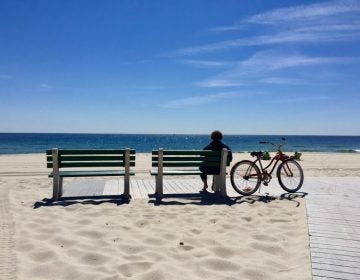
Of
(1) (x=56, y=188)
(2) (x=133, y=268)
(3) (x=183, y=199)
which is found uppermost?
(1) (x=56, y=188)

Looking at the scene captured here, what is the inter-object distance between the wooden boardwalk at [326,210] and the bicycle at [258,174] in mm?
240

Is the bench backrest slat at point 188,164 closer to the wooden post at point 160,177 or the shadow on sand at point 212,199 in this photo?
the wooden post at point 160,177

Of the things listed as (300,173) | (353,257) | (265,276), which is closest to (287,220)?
(353,257)

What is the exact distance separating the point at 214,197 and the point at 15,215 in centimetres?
415

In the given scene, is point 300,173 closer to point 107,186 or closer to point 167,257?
point 107,186

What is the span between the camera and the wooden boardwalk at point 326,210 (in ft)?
13.7

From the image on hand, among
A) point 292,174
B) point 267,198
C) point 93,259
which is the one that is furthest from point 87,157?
point 292,174

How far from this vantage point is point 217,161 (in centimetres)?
860

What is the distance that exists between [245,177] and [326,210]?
2420 mm

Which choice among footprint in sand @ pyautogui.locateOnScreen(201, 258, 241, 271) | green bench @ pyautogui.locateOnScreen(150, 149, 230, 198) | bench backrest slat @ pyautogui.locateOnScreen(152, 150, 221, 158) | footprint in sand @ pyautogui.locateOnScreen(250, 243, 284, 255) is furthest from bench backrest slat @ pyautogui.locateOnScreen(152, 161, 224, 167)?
footprint in sand @ pyautogui.locateOnScreen(201, 258, 241, 271)

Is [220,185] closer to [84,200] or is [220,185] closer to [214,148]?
[214,148]

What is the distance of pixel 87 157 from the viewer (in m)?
8.02

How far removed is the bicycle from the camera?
340 inches

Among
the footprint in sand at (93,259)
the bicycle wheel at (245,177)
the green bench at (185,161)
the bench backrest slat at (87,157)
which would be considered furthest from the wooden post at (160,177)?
the footprint in sand at (93,259)
